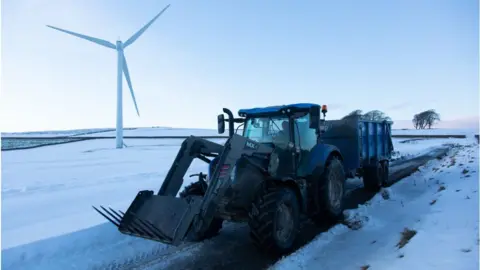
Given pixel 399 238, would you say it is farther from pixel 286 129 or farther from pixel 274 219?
pixel 286 129

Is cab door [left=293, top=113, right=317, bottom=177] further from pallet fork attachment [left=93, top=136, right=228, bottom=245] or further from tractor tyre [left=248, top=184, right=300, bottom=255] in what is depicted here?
pallet fork attachment [left=93, top=136, right=228, bottom=245]

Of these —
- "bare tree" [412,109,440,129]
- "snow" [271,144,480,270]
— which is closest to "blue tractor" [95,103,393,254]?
"snow" [271,144,480,270]

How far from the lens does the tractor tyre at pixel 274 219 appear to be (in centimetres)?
485

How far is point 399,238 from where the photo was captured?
205 inches

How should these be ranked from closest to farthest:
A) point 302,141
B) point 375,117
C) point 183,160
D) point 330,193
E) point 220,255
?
1. point 220,255
2. point 183,160
3. point 302,141
4. point 330,193
5. point 375,117

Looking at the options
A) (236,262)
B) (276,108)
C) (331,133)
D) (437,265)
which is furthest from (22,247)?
(331,133)

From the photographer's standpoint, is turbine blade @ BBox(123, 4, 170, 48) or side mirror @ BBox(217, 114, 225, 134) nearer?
side mirror @ BBox(217, 114, 225, 134)

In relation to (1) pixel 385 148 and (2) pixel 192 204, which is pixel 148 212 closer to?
(2) pixel 192 204

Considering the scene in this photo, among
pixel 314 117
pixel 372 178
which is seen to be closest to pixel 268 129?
pixel 314 117

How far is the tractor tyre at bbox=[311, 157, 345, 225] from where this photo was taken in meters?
6.50

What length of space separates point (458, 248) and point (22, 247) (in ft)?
19.2

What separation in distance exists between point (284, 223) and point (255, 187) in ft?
2.39

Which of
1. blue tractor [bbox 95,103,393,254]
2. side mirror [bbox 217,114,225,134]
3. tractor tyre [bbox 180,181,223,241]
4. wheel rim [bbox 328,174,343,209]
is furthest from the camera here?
wheel rim [bbox 328,174,343,209]

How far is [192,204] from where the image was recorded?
4.44 metres
